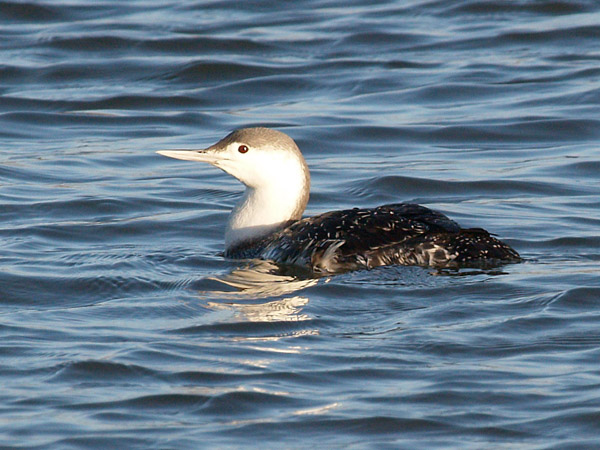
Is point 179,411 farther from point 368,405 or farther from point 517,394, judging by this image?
point 517,394

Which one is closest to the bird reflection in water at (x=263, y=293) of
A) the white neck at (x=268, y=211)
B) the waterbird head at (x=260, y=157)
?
the white neck at (x=268, y=211)

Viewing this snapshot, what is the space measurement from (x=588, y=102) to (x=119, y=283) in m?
6.85

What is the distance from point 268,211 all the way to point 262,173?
0.79 ft

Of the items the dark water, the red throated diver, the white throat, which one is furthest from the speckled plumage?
the white throat

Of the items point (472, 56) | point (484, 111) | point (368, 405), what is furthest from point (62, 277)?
point (472, 56)

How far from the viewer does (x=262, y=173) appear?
308 inches

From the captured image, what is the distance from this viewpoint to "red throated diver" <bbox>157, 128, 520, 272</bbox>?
23.2 feet

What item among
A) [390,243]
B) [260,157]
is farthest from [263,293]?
[260,157]

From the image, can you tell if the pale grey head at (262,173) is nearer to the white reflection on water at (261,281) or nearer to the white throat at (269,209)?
the white throat at (269,209)

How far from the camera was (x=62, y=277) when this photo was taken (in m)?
7.24

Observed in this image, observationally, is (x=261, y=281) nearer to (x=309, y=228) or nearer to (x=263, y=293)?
(x=263, y=293)

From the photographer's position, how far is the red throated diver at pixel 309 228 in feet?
23.2

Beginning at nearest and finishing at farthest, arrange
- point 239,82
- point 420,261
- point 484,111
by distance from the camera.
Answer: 1. point 420,261
2. point 484,111
3. point 239,82

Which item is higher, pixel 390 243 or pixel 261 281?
pixel 390 243
